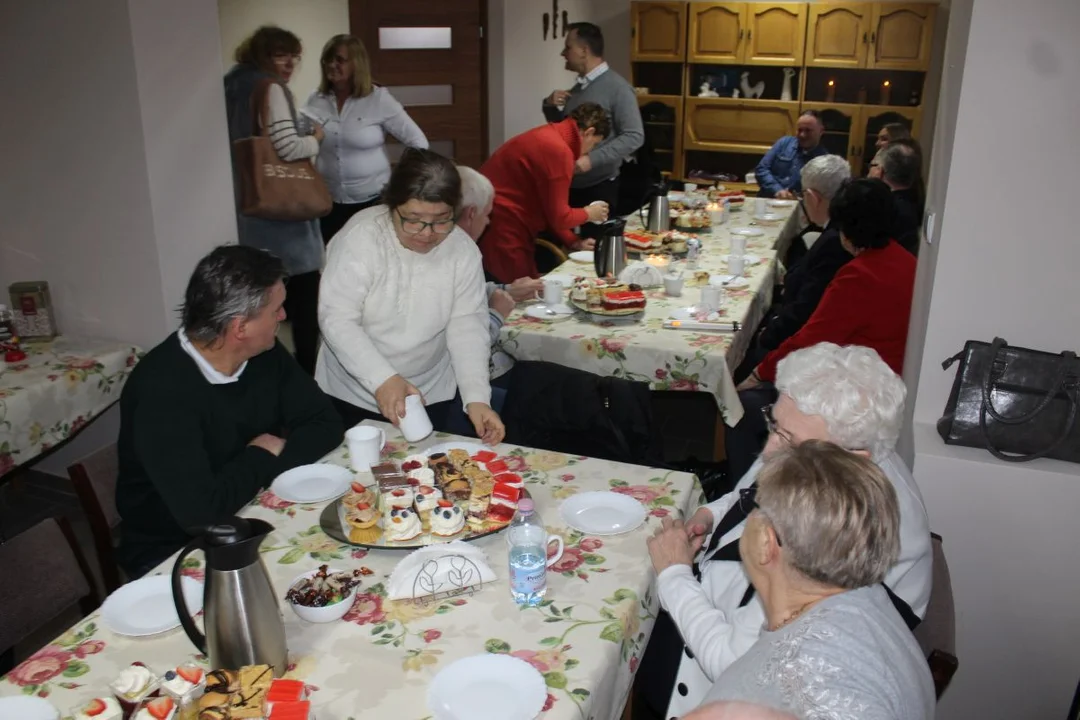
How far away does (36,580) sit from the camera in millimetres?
1672

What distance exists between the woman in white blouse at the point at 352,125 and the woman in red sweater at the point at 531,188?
0.72 meters

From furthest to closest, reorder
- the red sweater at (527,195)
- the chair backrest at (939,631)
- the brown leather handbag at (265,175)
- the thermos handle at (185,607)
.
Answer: the red sweater at (527,195) → the brown leather handbag at (265,175) → the chair backrest at (939,631) → the thermos handle at (185,607)

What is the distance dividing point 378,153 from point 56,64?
1.74m

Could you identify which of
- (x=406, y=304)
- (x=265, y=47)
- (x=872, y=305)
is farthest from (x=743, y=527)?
(x=265, y=47)

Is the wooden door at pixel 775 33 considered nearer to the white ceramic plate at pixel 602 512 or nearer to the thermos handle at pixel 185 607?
the white ceramic plate at pixel 602 512

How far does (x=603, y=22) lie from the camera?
24.6 ft

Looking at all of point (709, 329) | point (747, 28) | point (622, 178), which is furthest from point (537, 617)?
point (747, 28)

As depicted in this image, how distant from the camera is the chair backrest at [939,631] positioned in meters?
1.44

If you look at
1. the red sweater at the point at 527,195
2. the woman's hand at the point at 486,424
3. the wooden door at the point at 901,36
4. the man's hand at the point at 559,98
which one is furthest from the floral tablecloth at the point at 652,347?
the wooden door at the point at 901,36

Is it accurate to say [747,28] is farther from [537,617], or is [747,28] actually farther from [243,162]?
[537,617]

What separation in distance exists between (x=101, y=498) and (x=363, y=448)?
23.6 inches

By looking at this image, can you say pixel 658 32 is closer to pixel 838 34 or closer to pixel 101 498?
pixel 838 34

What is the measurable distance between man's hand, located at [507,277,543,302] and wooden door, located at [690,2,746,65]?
462cm

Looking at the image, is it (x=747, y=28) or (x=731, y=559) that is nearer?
(x=731, y=559)
